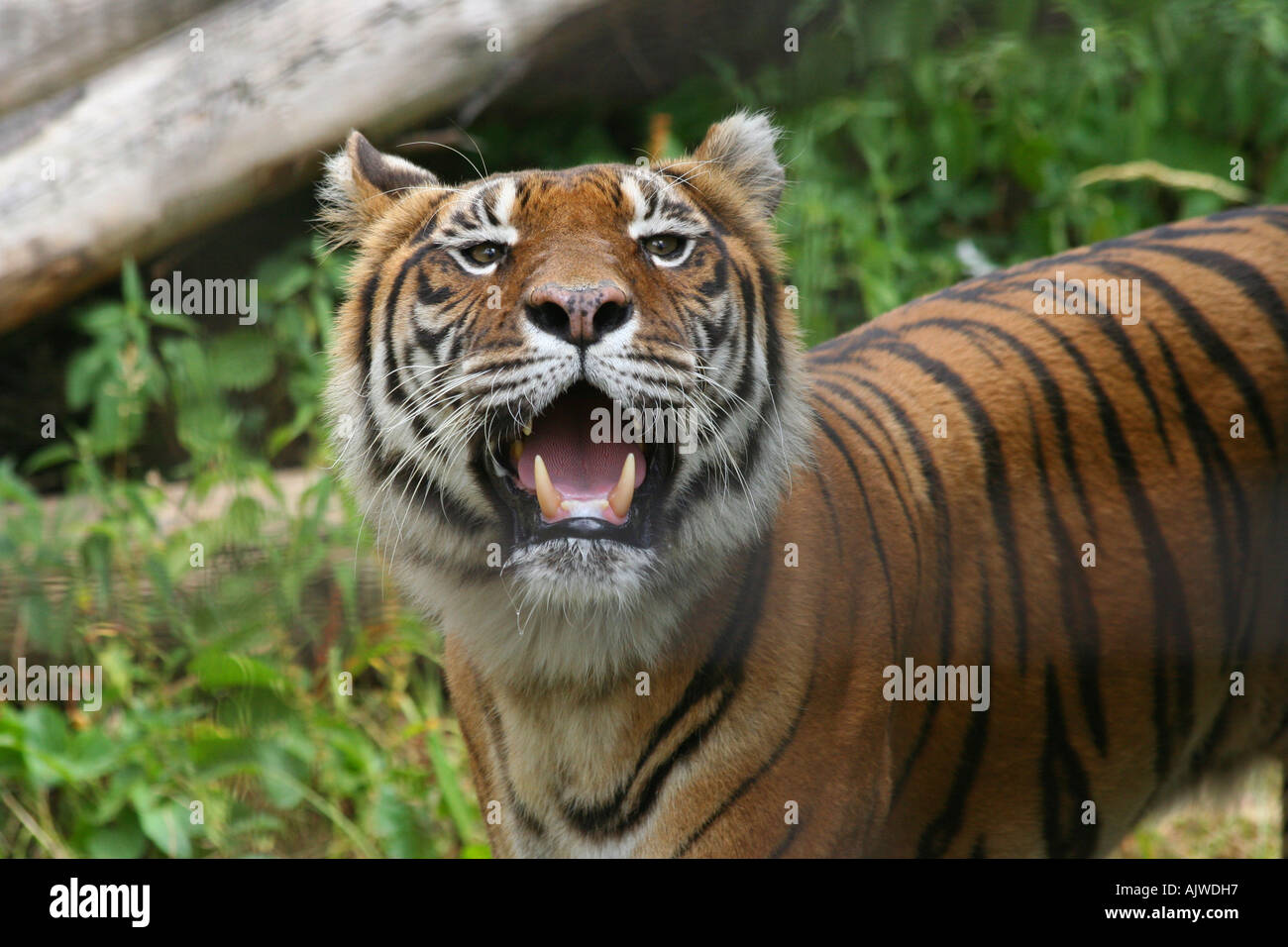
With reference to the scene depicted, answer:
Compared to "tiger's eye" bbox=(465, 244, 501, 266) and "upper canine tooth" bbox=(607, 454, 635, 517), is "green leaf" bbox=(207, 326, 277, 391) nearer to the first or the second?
"tiger's eye" bbox=(465, 244, 501, 266)

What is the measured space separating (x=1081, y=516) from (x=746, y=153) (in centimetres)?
77

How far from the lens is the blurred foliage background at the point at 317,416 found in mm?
2826

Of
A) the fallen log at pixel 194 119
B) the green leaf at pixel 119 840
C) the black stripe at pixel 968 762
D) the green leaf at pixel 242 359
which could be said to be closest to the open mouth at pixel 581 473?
the black stripe at pixel 968 762

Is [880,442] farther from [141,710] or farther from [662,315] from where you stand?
[141,710]

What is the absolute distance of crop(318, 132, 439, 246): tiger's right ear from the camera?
2.11 m

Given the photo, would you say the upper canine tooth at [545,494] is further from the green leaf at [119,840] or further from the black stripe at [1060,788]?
the green leaf at [119,840]

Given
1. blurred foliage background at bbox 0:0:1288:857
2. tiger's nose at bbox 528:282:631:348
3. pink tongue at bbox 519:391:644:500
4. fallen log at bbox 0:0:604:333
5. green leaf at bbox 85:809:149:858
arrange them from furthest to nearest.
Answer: fallen log at bbox 0:0:604:333
blurred foliage background at bbox 0:0:1288:857
green leaf at bbox 85:809:149:858
pink tongue at bbox 519:391:644:500
tiger's nose at bbox 528:282:631:348

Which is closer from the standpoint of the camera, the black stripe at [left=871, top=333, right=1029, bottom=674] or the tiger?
the tiger

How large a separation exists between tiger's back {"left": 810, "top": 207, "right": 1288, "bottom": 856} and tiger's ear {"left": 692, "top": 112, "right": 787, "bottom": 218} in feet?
1.11

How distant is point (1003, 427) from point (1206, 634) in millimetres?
493

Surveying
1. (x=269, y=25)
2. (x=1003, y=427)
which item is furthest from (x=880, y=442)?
(x=269, y=25)

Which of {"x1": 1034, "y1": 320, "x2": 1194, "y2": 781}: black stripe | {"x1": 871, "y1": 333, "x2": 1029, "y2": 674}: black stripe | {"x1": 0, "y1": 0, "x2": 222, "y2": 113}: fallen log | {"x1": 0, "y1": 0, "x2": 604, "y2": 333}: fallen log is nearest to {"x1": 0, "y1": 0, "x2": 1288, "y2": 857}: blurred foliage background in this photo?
{"x1": 0, "y1": 0, "x2": 604, "y2": 333}: fallen log

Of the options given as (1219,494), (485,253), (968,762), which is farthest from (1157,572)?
(485,253)

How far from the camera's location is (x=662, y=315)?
1750 millimetres
